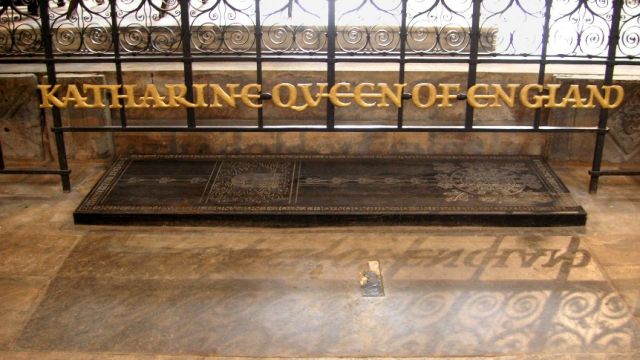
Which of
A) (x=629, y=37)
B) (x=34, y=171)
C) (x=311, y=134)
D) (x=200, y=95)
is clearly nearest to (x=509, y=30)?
(x=629, y=37)

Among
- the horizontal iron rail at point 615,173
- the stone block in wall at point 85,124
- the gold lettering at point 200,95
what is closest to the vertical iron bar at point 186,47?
the gold lettering at point 200,95

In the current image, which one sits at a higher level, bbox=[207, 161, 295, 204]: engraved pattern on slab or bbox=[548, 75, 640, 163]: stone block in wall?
bbox=[548, 75, 640, 163]: stone block in wall

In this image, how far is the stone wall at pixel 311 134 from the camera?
5.36 m

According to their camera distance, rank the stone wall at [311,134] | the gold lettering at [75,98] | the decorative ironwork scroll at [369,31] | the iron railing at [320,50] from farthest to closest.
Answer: the decorative ironwork scroll at [369,31] < the stone wall at [311,134] < the gold lettering at [75,98] < the iron railing at [320,50]

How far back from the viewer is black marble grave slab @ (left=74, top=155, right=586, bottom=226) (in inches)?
175

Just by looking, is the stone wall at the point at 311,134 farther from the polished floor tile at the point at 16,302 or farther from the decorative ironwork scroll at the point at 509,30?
the polished floor tile at the point at 16,302

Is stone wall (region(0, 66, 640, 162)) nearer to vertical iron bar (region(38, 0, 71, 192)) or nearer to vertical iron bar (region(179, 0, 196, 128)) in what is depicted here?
vertical iron bar (region(38, 0, 71, 192))

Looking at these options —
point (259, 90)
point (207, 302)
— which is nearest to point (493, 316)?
point (207, 302)

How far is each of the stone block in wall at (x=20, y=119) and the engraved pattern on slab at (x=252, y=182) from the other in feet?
5.65

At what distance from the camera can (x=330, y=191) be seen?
4680 millimetres

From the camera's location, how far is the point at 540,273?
3.85m

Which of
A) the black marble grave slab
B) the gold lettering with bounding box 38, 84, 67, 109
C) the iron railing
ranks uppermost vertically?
the iron railing

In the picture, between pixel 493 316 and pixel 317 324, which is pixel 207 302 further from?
pixel 493 316

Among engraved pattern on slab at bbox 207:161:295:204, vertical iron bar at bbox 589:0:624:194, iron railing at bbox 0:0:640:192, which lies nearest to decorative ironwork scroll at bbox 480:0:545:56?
iron railing at bbox 0:0:640:192
